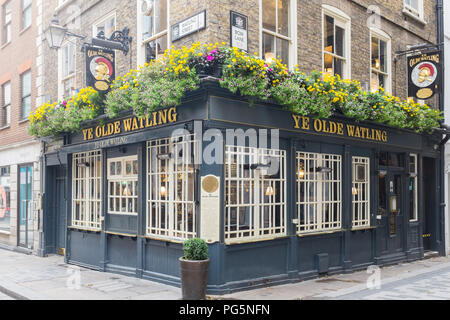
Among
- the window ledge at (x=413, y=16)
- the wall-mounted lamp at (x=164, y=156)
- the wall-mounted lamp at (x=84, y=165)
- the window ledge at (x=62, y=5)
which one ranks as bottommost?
the wall-mounted lamp at (x=84, y=165)

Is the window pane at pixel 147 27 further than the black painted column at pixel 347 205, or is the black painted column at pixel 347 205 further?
the black painted column at pixel 347 205

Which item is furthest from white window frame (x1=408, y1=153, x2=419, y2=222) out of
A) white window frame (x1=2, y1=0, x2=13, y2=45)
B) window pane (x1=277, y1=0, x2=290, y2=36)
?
white window frame (x1=2, y1=0, x2=13, y2=45)

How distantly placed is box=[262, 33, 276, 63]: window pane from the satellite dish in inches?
107

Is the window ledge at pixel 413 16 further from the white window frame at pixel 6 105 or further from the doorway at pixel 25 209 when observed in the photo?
the white window frame at pixel 6 105

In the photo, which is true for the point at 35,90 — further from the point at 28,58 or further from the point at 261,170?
the point at 261,170

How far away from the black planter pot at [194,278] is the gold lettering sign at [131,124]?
284 centimetres

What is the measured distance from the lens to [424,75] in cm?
1244

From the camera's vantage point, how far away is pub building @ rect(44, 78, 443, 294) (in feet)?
27.2

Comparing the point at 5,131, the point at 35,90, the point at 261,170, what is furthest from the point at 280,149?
the point at 5,131

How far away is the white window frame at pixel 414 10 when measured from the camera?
13552 mm

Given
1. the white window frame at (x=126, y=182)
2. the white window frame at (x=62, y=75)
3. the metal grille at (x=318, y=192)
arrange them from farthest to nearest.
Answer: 1. the white window frame at (x=62, y=75)
2. the white window frame at (x=126, y=182)
3. the metal grille at (x=318, y=192)

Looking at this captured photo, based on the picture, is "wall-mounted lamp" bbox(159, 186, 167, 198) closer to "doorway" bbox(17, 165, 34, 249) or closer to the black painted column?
the black painted column

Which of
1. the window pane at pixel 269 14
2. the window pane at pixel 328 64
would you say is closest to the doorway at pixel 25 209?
the window pane at pixel 269 14
